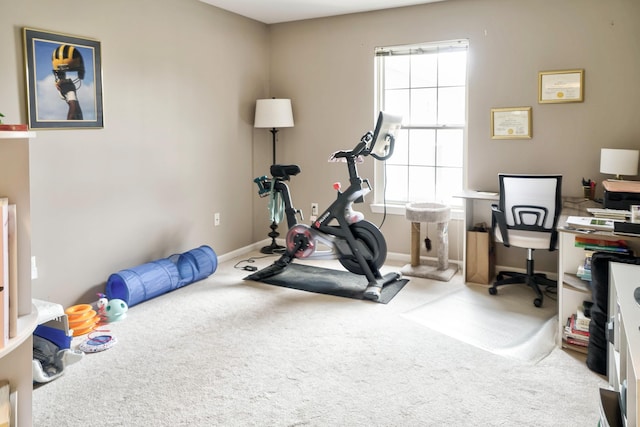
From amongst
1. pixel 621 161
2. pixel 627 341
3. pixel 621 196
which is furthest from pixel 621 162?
pixel 627 341

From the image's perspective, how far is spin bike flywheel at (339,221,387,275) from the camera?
4043 mm

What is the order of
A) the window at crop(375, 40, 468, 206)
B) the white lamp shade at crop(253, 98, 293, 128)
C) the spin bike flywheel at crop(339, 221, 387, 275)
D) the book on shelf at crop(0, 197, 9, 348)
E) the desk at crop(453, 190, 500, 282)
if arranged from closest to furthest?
1. the book on shelf at crop(0, 197, 9, 348)
2. the spin bike flywheel at crop(339, 221, 387, 275)
3. the desk at crop(453, 190, 500, 282)
4. the window at crop(375, 40, 468, 206)
5. the white lamp shade at crop(253, 98, 293, 128)

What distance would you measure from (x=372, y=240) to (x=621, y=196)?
1782 mm

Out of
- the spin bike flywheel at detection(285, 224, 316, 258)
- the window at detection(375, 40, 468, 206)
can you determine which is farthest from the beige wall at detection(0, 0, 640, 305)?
the spin bike flywheel at detection(285, 224, 316, 258)

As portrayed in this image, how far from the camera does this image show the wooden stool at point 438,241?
4.39m

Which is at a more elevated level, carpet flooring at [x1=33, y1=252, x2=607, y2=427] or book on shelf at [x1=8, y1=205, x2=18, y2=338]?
book on shelf at [x1=8, y1=205, x2=18, y2=338]

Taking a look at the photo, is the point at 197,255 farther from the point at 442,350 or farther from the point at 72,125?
the point at 442,350

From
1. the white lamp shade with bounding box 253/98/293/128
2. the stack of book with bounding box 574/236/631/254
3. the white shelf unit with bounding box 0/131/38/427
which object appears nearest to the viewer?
the white shelf unit with bounding box 0/131/38/427

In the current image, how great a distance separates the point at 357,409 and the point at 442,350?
0.84m

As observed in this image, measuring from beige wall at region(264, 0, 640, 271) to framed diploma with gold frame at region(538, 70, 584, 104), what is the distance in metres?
0.06

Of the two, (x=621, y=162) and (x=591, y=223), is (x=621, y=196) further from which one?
(x=591, y=223)

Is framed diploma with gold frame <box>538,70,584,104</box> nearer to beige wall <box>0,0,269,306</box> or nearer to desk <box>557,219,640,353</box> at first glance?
desk <box>557,219,640,353</box>

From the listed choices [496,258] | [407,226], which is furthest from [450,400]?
[407,226]

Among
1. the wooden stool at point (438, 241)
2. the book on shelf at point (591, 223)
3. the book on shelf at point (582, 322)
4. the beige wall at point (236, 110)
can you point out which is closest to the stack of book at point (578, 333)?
the book on shelf at point (582, 322)
